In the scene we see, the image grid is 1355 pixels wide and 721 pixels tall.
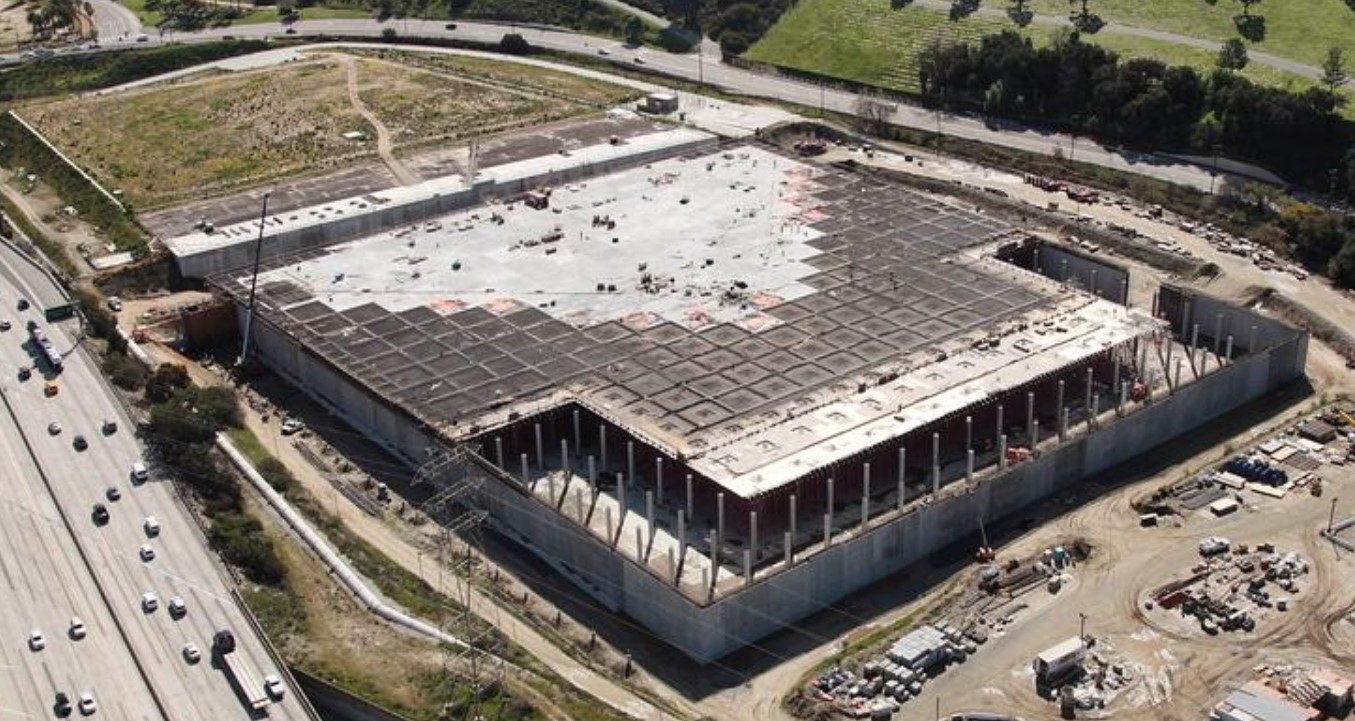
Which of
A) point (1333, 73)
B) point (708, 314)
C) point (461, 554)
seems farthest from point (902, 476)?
point (1333, 73)

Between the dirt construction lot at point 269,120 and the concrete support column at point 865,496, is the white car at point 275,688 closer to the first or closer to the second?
the concrete support column at point 865,496

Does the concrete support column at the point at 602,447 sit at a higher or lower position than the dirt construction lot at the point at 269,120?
lower

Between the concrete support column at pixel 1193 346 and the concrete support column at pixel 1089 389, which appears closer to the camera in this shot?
the concrete support column at pixel 1089 389

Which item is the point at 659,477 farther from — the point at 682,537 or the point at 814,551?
the point at 814,551

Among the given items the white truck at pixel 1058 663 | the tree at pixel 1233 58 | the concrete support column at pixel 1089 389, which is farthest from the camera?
the tree at pixel 1233 58

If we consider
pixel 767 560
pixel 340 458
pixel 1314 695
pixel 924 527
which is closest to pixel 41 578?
pixel 340 458

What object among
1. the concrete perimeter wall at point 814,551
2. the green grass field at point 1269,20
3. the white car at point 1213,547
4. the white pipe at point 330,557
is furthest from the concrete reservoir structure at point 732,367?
the green grass field at point 1269,20

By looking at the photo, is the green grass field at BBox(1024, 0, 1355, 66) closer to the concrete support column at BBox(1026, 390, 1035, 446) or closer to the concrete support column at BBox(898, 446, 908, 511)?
the concrete support column at BBox(1026, 390, 1035, 446)
